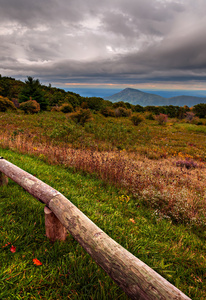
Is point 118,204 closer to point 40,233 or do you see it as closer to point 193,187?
point 40,233

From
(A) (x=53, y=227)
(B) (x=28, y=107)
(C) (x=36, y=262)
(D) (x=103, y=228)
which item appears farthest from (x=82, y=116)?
(C) (x=36, y=262)

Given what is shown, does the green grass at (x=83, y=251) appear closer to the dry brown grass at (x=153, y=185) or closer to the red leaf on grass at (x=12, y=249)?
the red leaf on grass at (x=12, y=249)

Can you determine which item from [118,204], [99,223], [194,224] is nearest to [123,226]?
[99,223]

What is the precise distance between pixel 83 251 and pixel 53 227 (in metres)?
0.53

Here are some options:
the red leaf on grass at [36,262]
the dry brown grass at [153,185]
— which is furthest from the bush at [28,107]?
the red leaf on grass at [36,262]

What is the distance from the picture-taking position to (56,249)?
6.46 ft

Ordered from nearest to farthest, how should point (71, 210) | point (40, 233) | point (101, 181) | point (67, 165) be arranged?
point (71, 210) < point (40, 233) < point (101, 181) < point (67, 165)

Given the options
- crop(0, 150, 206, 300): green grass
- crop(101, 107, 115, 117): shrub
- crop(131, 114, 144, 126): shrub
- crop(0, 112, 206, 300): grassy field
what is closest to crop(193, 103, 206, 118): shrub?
crop(101, 107, 115, 117): shrub

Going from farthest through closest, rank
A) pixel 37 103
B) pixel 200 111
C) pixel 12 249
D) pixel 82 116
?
pixel 200 111 → pixel 37 103 → pixel 82 116 → pixel 12 249

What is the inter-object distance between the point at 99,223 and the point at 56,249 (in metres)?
0.89

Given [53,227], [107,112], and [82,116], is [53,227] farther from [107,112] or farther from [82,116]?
[107,112]

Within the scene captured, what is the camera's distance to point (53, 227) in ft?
6.57

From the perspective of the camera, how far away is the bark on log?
1.05 m

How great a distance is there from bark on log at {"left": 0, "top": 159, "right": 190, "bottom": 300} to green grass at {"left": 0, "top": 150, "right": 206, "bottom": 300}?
570 mm
